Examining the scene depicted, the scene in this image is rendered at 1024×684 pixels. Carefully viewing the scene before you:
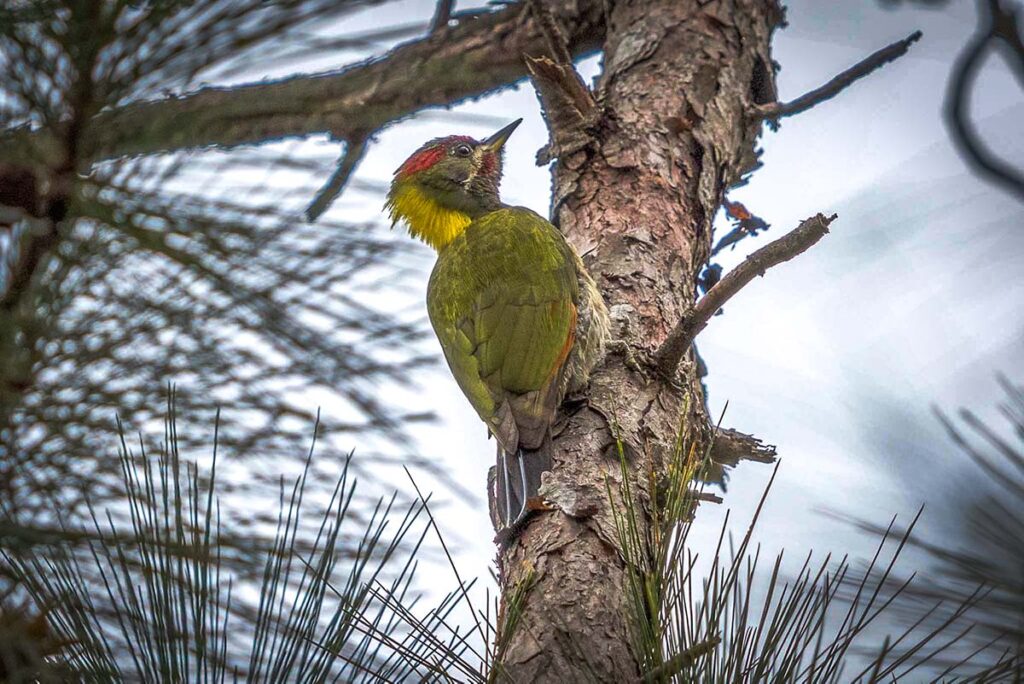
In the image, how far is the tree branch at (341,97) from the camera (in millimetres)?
1856

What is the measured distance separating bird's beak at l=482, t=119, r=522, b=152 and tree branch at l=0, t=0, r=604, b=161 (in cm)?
27

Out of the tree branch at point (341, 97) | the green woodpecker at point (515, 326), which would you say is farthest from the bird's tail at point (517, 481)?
the tree branch at point (341, 97)

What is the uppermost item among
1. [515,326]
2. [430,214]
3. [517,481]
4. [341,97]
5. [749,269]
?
[430,214]

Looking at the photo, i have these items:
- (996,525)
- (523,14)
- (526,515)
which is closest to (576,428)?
(526,515)

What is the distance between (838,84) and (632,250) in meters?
1.15

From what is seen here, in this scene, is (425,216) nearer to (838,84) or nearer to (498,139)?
(498,139)

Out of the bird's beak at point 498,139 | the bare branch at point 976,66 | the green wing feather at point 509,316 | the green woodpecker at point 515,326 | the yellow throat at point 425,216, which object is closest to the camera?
the bare branch at point 976,66

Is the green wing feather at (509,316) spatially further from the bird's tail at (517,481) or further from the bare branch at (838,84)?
the bare branch at (838,84)

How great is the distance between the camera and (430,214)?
15.9 ft

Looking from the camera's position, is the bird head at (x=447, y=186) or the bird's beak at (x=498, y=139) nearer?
the bird head at (x=447, y=186)

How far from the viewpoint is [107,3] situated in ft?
6.10

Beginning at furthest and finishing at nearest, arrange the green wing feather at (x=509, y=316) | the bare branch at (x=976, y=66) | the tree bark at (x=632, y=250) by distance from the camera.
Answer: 1. the green wing feather at (x=509, y=316)
2. the tree bark at (x=632, y=250)
3. the bare branch at (x=976, y=66)

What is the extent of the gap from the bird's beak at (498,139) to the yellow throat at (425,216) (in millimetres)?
407

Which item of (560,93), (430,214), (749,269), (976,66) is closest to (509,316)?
(560,93)
